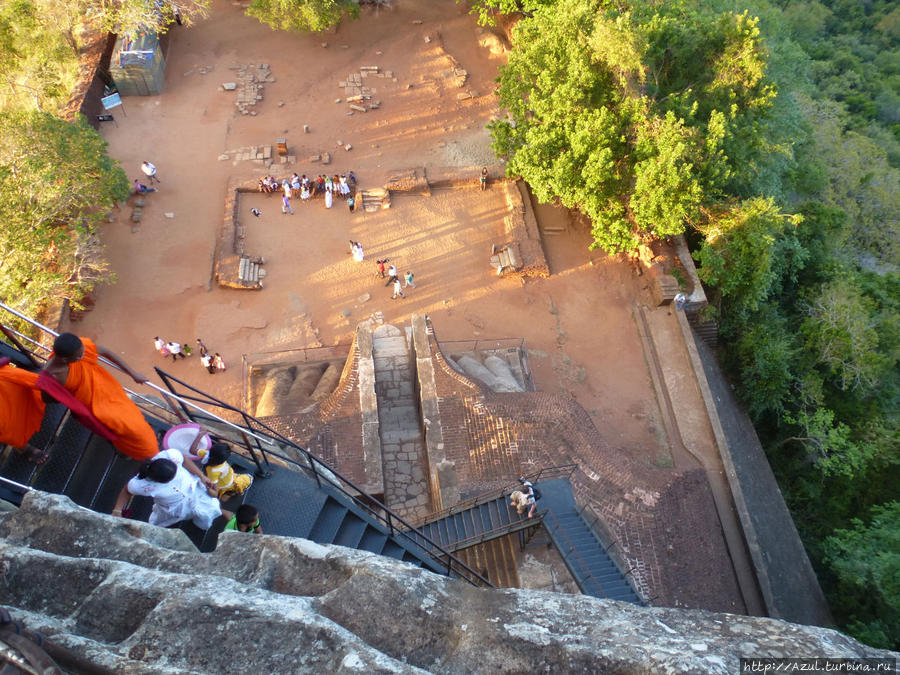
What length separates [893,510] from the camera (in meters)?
14.0

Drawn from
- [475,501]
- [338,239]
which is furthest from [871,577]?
[338,239]

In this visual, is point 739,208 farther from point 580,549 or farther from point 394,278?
point 580,549

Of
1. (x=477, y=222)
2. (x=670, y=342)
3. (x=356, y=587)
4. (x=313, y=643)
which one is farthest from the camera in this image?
(x=477, y=222)

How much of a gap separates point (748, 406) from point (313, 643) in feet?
55.5

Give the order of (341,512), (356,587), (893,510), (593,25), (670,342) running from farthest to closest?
1. (670,342)
2. (593,25)
3. (893,510)
4. (341,512)
5. (356,587)

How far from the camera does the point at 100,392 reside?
16.8 ft

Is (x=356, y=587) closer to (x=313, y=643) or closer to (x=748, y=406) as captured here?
(x=313, y=643)

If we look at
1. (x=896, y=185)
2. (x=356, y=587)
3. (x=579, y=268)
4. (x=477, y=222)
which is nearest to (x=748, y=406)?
(x=579, y=268)

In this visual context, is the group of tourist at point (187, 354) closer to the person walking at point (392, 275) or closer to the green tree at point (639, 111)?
the person walking at point (392, 275)

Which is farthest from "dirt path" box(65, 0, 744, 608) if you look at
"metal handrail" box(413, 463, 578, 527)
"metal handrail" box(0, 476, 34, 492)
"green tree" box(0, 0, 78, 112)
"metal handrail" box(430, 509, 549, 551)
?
"metal handrail" box(0, 476, 34, 492)

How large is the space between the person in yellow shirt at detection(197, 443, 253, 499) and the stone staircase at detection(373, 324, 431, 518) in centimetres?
616

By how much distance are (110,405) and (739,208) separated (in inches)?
629

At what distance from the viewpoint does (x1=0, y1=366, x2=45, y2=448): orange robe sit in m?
4.79

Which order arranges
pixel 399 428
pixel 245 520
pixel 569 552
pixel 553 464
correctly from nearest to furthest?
pixel 245 520 < pixel 569 552 < pixel 553 464 < pixel 399 428
